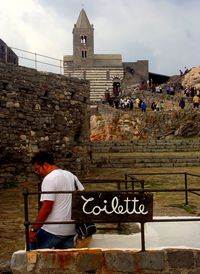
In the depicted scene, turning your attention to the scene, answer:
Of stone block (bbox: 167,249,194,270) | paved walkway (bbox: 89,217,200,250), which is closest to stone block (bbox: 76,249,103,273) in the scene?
paved walkway (bbox: 89,217,200,250)

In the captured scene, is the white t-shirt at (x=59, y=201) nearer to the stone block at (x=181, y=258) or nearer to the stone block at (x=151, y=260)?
the stone block at (x=151, y=260)

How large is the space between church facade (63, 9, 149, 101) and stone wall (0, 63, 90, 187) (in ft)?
166

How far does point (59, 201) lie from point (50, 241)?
0.49 meters

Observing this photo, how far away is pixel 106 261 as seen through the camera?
17.4ft

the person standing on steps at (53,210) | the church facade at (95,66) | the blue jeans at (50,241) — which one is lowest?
the blue jeans at (50,241)

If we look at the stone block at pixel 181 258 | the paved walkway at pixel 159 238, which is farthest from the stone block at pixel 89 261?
the stone block at pixel 181 258

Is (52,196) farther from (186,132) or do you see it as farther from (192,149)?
(186,132)

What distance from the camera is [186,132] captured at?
31938 mm

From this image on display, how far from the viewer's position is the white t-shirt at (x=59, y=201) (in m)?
5.17

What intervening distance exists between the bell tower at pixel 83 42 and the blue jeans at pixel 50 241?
72517 millimetres

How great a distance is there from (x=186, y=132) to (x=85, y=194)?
27425 mm

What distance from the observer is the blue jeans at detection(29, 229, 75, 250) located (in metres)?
5.27

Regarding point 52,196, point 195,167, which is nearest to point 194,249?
point 52,196

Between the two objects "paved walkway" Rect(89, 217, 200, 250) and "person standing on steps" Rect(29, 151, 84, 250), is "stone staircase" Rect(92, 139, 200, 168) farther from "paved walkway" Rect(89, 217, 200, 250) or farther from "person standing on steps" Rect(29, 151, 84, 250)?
"person standing on steps" Rect(29, 151, 84, 250)
